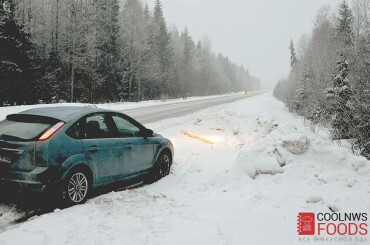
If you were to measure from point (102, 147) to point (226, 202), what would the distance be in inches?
94.3

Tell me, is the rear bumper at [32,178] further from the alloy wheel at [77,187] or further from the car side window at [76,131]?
the car side window at [76,131]

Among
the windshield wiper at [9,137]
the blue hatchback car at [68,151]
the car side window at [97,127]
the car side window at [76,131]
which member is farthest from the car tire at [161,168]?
the windshield wiper at [9,137]

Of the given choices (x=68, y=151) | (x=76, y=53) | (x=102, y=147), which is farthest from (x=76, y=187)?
(x=76, y=53)

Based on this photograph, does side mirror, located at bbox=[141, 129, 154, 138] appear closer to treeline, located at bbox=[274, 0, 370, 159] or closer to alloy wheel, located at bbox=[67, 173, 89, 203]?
alloy wheel, located at bbox=[67, 173, 89, 203]

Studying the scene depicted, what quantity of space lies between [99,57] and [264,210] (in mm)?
41258

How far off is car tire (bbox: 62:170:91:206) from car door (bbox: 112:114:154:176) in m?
0.98

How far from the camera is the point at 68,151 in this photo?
5449 mm

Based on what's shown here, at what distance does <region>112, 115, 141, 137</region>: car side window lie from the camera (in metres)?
6.91

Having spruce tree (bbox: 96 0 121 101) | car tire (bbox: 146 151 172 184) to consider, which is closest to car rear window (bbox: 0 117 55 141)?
car tire (bbox: 146 151 172 184)

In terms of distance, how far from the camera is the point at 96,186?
596cm

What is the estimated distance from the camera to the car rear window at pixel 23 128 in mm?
5301

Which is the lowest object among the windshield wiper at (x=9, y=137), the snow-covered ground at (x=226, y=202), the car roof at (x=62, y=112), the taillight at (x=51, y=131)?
the snow-covered ground at (x=226, y=202)

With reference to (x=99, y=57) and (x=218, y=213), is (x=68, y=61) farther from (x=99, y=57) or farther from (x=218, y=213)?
(x=218, y=213)

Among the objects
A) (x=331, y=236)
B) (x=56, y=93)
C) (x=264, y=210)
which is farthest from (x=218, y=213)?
(x=56, y=93)
